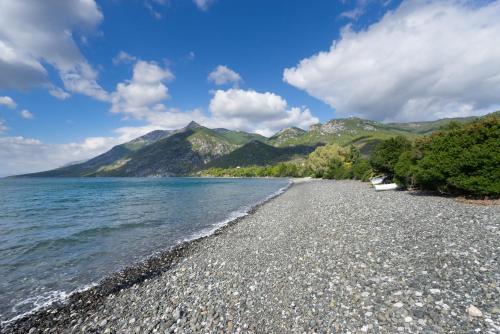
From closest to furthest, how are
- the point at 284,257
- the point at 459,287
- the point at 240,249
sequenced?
the point at 459,287, the point at 284,257, the point at 240,249

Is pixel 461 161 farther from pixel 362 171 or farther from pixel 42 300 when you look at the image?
pixel 362 171

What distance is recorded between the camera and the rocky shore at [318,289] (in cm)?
803

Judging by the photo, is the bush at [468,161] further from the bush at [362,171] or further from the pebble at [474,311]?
the bush at [362,171]

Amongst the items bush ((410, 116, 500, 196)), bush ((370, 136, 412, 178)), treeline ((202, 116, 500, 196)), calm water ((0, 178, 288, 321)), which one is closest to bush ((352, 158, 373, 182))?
bush ((370, 136, 412, 178))

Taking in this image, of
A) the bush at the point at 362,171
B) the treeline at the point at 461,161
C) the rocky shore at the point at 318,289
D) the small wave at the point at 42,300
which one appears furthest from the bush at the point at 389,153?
the small wave at the point at 42,300

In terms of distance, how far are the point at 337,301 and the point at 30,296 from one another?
51.1ft

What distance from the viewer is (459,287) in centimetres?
897

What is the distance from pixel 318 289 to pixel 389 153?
63.0m

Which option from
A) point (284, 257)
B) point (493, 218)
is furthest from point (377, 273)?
point (493, 218)

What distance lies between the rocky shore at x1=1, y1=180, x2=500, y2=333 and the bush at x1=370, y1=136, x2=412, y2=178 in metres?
47.3

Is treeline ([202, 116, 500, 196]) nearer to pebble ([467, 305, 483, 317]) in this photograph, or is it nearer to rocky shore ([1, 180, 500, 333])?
rocky shore ([1, 180, 500, 333])

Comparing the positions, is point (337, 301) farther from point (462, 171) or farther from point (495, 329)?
point (462, 171)

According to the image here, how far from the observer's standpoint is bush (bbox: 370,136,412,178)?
204ft

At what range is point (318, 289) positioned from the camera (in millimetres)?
10391
